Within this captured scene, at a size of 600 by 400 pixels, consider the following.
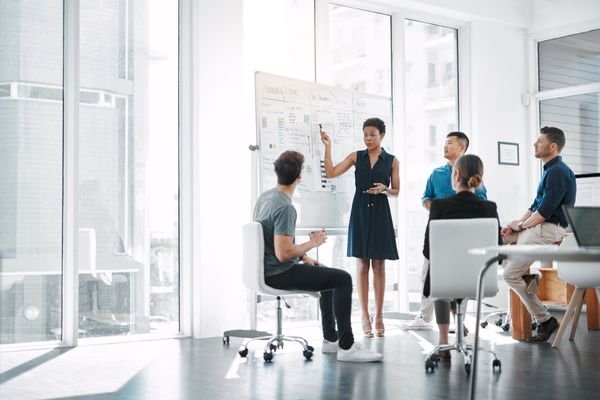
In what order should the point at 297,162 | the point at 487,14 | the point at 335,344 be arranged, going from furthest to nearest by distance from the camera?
the point at 487,14, the point at 335,344, the point at 297,162

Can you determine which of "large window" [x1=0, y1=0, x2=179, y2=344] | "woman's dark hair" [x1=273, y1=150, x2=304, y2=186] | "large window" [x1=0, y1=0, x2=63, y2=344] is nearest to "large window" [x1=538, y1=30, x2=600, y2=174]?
"large window" [x1=0, y1=0, x2=179, y2=344]

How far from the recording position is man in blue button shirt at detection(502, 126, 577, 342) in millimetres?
5469

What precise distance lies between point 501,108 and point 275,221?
445 cm

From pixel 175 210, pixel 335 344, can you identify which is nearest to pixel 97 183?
pixel 175 210

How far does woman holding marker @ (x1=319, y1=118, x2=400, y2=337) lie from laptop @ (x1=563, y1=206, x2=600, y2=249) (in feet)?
9.64

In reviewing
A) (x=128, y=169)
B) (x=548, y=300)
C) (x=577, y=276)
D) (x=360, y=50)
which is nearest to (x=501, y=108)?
(x=360, y=50)

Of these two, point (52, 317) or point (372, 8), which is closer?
point (52, 317)

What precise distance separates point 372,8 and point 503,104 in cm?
187

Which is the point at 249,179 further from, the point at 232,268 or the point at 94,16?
the point at 94,16

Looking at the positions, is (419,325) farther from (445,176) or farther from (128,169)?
(128,169)

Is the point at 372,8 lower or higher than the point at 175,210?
higher

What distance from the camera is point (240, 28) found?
6.21m

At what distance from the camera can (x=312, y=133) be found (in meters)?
6.18

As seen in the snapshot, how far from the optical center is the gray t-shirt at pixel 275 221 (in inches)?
181
